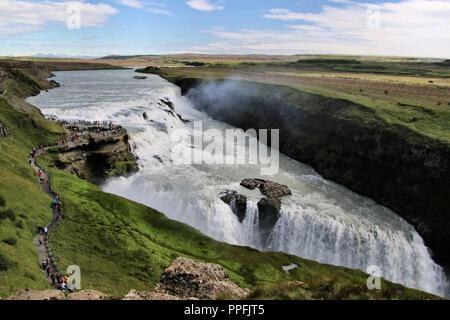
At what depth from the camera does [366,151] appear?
52.2 meters

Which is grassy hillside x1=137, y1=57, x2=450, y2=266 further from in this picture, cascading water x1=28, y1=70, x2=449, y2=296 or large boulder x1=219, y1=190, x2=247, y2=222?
large boulder x1=219, y1=190, x2=247, y2=222

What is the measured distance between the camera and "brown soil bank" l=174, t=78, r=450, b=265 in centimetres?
4106

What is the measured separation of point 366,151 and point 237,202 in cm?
2658

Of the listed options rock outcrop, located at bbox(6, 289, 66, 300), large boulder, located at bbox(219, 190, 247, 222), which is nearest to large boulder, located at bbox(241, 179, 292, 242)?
large boulder, located at bbox(219, 190, 247, 222)

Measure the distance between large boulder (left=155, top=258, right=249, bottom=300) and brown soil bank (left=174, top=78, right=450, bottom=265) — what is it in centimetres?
3372

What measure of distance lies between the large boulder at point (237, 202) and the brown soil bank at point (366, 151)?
20642 mm

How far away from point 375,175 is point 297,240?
20267 mm

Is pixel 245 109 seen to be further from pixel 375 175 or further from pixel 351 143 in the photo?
pixel 375 175

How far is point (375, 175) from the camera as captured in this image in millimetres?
48469

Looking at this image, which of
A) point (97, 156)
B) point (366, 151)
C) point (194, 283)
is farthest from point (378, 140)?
point (194, 283)

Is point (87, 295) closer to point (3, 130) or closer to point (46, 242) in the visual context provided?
point (46, 242)

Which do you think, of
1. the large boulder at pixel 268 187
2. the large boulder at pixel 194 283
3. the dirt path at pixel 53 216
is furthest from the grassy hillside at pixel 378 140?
the dirt path at pixel 53 216

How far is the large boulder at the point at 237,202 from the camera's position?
3906 centimetres

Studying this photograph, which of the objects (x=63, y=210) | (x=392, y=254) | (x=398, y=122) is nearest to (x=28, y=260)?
(x=63, y=210)
